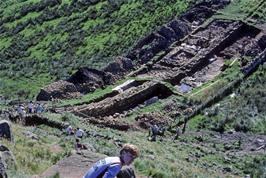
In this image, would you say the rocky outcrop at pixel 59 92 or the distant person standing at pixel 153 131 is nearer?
the distant person standing at pixel 153 131

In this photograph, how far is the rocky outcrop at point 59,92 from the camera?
4378 cm

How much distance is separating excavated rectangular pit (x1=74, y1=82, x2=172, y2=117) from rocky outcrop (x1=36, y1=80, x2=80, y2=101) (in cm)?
336

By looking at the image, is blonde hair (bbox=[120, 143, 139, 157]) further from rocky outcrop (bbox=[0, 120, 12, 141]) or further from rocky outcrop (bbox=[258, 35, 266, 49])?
rocky outcrop (bbox=[258, 35, 266, 49])

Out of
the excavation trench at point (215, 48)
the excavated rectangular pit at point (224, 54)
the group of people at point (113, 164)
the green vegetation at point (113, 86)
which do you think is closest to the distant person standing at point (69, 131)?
the green vegetation at point (113, 86)

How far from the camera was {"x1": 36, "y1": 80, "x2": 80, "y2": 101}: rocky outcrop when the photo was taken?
43.8 metres

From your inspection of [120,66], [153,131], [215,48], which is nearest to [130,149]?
[153,131]

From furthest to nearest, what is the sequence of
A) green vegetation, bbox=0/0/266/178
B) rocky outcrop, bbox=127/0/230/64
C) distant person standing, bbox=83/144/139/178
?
rocky outcrop, bbox=127/0/230/64 → green vegetation, bbox=0/0/266/178 → distant person standing, bbox=83/144/139/178

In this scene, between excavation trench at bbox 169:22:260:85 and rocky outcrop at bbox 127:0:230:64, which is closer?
excavation trench at bbox 169:22:260:85

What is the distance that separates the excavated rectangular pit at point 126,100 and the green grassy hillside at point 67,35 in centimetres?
924

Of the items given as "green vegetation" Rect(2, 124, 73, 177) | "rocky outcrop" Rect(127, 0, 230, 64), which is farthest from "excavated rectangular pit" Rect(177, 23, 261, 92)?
"green vegetation" Rect(2, 124, 73, 177)

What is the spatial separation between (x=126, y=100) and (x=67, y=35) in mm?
22063

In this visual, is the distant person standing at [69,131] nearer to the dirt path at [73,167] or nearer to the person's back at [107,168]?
the dirt path at [73,167]

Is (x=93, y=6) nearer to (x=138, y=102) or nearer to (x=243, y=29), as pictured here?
(x=243, y=29)

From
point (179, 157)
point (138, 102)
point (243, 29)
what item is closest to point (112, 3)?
point (243, 29)
